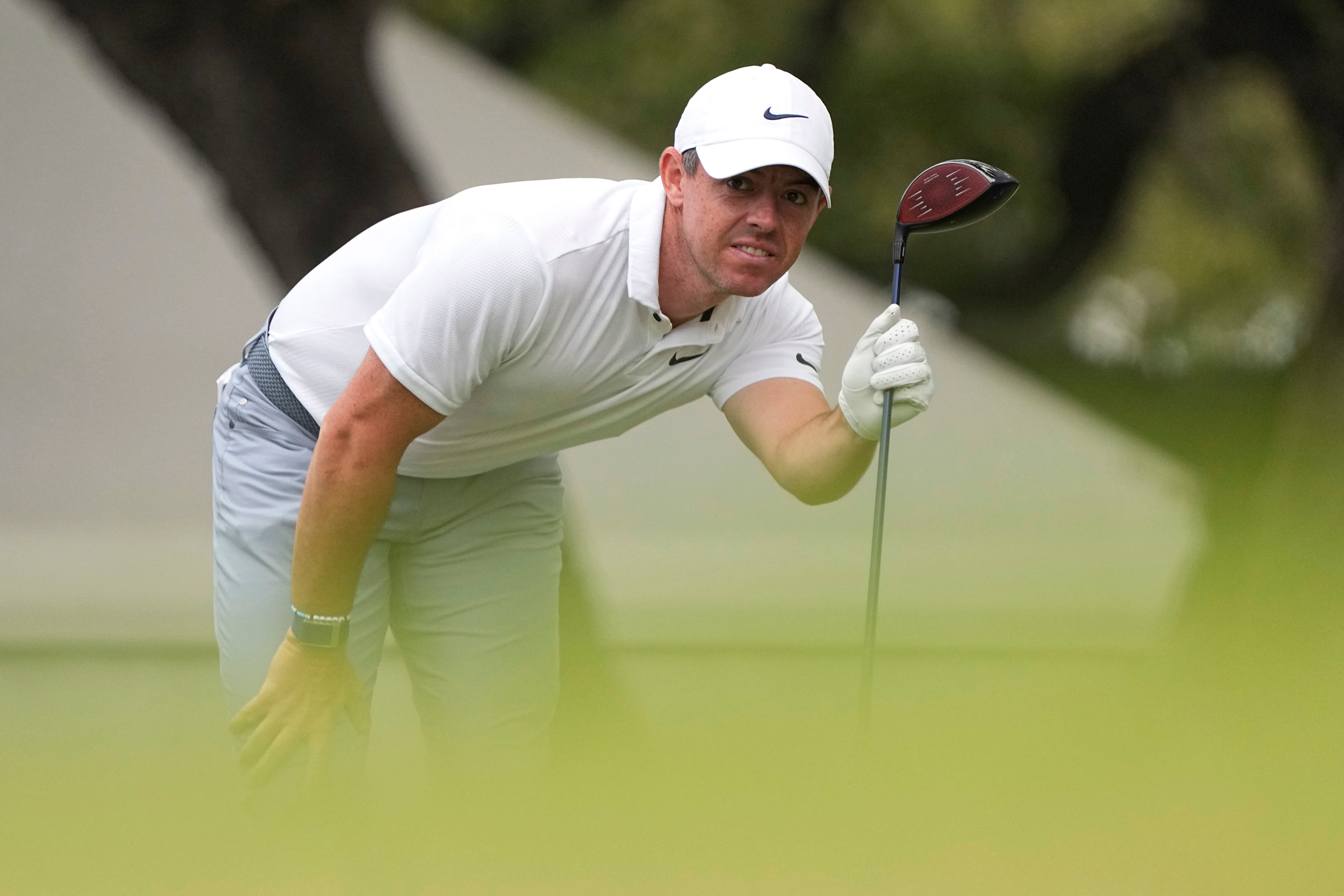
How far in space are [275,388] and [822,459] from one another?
0.68 m

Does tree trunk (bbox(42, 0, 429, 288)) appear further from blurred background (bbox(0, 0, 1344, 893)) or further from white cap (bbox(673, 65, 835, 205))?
white cap (bbox(673, 65, 835, 205))

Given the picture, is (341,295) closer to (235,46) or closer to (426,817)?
(426,817)

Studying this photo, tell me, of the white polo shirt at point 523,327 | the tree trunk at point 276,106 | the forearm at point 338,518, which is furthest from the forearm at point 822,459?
the tree trunk at point 276,106

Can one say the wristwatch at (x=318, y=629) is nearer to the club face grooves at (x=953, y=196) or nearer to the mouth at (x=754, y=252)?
the mouth at (x=754, y=252)

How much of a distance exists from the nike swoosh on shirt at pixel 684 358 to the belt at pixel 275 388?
442mm

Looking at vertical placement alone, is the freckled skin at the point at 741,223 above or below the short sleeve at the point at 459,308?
above

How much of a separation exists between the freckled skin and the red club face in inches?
7.5

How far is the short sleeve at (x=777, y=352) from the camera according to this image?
1.76 m

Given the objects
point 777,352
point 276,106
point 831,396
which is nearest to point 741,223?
point 777,352

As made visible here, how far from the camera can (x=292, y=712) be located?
1.63m

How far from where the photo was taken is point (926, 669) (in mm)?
3695

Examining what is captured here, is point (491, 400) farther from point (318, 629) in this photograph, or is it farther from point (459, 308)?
point (318, 629)

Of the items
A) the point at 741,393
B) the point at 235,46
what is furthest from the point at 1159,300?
the point at 741,393

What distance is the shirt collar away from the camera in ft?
5.00
